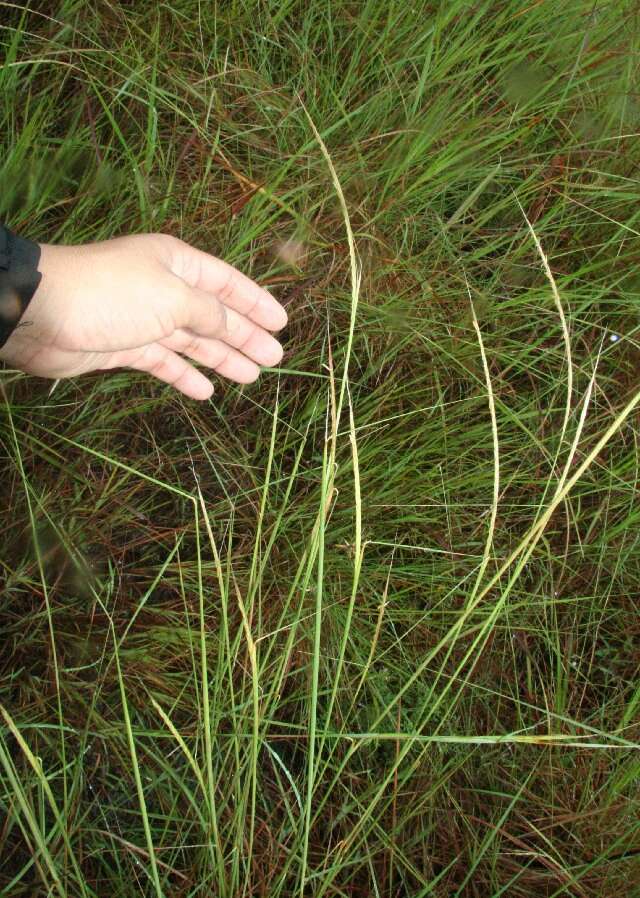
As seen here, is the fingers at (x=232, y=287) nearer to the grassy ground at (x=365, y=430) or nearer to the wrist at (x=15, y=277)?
the grassy ground at (x=365, y=430)

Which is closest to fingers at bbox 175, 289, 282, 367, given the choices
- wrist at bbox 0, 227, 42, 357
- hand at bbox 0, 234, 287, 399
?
hand at bbox 0, 234, 287, 399

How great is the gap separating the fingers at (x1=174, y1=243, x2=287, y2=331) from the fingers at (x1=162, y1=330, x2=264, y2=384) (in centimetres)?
8

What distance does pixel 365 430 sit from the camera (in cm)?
142

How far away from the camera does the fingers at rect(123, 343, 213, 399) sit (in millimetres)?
1326

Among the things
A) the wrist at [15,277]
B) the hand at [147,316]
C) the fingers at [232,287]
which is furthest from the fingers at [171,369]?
the wrist at [15,277]

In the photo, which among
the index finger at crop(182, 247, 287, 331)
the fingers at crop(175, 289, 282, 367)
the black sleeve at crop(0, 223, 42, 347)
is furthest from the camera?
the index finger at crop(182, 247, 287, 331)

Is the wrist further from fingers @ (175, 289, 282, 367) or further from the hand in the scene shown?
fingers @ (175, 289, 282, 367)

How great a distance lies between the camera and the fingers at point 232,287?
1.30m

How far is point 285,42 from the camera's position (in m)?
1.48

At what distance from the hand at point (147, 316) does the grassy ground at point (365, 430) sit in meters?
0.08

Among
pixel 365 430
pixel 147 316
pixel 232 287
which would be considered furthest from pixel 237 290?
pixel 365 430

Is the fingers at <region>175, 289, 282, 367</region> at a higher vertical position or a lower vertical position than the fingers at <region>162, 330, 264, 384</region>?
higher

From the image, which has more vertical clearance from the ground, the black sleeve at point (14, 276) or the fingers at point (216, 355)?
the black sleeve at point (14, 276)

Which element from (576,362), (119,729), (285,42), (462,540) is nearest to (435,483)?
(462,540)
